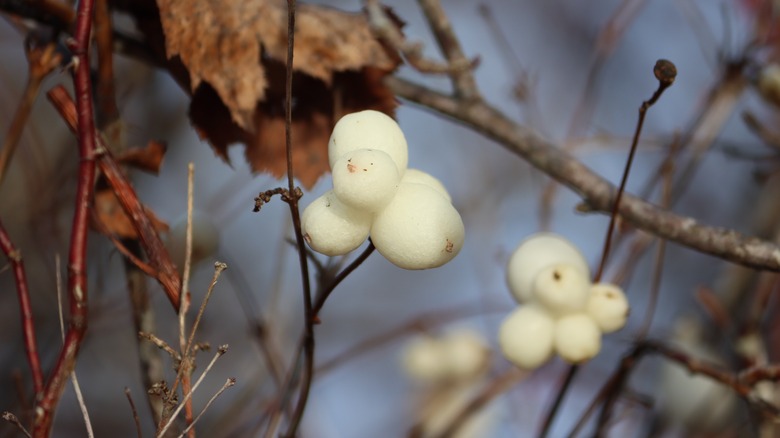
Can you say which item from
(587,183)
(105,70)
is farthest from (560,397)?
(105,70)

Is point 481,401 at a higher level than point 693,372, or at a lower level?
lower

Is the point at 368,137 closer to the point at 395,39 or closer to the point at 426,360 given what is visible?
the point at 395,39

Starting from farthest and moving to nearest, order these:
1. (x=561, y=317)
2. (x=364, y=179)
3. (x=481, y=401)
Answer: (x=481, y=401) → (x=561, y=317) → (x=364, y=179)

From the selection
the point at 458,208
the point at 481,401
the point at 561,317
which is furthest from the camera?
the point at 458,208

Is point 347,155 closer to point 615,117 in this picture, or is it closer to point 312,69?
point 312,69

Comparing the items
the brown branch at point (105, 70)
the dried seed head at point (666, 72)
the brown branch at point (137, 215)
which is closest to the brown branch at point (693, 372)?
the dried seed head at point (666, 72)

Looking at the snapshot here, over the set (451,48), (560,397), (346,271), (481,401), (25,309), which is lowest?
(481,401)

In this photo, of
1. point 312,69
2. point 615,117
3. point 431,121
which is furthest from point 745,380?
point 615,117

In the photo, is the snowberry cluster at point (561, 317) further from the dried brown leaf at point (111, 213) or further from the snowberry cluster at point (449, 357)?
the snowberry cluster at point (449, 357)
